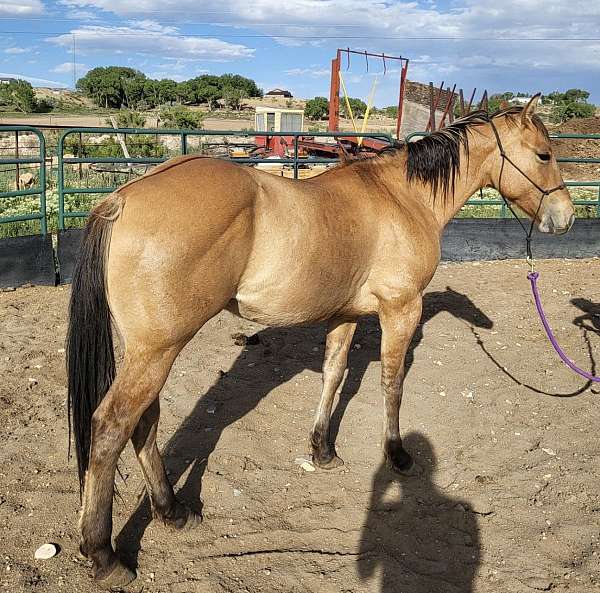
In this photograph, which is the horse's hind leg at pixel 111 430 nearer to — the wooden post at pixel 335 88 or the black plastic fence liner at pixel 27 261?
the black plastic fence liner at pixel 27 261

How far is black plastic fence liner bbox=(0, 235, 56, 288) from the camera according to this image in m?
6.63

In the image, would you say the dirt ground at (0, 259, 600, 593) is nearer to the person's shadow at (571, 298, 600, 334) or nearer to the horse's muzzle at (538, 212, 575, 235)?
the person's shadow at (571, 298, 600, 334)

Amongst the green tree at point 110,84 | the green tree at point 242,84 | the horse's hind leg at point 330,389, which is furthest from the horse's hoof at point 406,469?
the green tree at point 242,84

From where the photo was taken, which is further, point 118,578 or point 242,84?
point 242,84

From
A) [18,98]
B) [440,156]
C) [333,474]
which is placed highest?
[18,98]

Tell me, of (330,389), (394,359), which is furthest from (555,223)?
(330,389)

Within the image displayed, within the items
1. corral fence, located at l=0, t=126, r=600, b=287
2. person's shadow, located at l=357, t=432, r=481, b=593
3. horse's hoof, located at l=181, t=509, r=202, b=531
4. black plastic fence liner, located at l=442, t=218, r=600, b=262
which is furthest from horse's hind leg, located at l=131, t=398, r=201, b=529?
black plastic fence liner, located at l=442, t=218, r=600, b=262

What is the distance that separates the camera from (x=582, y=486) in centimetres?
346

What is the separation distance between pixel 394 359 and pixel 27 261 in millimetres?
4840

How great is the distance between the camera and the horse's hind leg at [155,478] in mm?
2865

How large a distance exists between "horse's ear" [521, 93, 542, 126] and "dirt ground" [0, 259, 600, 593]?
2025 mm

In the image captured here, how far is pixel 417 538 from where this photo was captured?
302 centimetres

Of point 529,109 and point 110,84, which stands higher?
point 110,84

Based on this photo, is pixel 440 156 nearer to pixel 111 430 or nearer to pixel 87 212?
pixel 111 430
